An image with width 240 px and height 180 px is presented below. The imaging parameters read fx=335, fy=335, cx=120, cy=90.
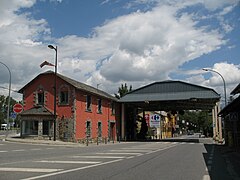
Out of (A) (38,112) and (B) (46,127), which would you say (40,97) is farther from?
(B) (46,127)

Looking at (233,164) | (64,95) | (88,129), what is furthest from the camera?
(88,129)

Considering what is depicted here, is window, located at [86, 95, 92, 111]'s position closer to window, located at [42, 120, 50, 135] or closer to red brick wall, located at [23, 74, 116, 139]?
red brick wall, located at [23, 74, 116, 139]

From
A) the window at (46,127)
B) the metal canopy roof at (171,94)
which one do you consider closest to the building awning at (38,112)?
the window at (46,127)

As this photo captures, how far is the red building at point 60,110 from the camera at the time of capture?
119 feet

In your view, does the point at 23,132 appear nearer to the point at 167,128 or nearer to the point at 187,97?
the point at 187,97

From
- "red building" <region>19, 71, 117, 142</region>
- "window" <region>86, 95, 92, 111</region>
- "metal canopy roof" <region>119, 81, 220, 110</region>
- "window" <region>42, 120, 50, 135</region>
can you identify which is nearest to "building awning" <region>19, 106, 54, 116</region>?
"red building" <region>19, 71, 117, 142</region>

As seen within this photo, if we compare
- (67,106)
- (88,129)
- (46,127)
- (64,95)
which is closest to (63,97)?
(64,95)

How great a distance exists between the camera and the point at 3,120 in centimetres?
10694

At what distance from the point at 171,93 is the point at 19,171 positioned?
3675 cm

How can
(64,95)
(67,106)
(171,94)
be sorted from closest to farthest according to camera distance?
(67,106) < (64,95) < (171,94)

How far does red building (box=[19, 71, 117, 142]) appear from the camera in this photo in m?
36.2

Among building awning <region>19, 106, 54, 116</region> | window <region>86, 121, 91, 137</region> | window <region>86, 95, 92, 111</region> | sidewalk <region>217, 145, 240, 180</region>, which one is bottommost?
sidewalk <region>217, 145, 240, 180</region>

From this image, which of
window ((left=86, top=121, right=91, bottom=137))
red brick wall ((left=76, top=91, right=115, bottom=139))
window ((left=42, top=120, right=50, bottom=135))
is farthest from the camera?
window ((left=86, top=121, right=91, bottom=137))

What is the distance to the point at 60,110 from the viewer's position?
122 feet
